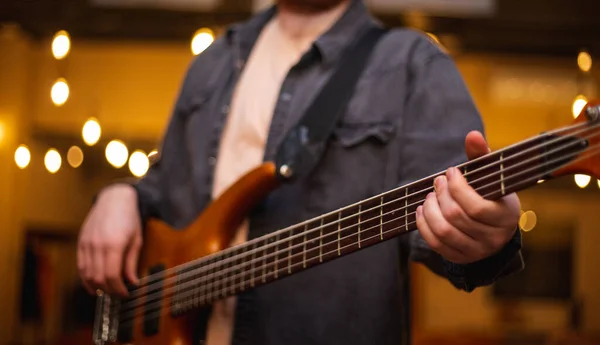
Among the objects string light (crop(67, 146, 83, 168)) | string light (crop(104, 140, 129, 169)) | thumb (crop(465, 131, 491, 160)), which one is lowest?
thumb (crop(465, 131, 491, 160))

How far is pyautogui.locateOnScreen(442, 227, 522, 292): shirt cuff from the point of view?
1134mm

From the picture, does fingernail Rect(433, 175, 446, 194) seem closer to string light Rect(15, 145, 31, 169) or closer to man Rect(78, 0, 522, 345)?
man Rect(78, 0, 522, 345)

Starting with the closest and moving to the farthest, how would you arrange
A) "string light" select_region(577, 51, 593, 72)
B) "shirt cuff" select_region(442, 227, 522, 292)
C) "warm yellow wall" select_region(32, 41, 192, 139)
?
"shirt cuff" select_region(442, 227, 522, 292)
"string light" select_region(577, 51, 593, 72)
"warm yellow wall" select_region(32, 41, 192, 139)

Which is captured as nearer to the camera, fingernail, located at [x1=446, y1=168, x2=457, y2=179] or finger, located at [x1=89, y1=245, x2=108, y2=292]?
fingernail, located at [x1=446, y1=168, x2=457, y2=179]

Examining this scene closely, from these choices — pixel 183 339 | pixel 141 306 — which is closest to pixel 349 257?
pixel 183 339

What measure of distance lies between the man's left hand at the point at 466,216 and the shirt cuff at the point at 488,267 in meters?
0.06

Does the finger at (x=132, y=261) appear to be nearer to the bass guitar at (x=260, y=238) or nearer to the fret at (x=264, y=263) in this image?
the bass guitar at (x=260, y=238)

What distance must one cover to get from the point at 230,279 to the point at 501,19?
503 cm

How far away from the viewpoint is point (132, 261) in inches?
64.2

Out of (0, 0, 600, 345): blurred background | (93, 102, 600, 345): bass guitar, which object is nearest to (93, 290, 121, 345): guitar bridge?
(93, 102, 600, 345): bass guitar

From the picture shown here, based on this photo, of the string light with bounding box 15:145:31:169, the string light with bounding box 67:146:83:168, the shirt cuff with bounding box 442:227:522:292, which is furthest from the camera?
the string light with bounding box 67:146:83:168

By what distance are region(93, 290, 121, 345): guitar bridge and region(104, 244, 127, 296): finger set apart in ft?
0.27

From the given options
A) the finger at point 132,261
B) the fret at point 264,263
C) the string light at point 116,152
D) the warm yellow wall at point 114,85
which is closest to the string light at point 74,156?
the warm yellow wall at point 114,85

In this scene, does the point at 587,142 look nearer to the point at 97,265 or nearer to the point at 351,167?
the point at 351,167
